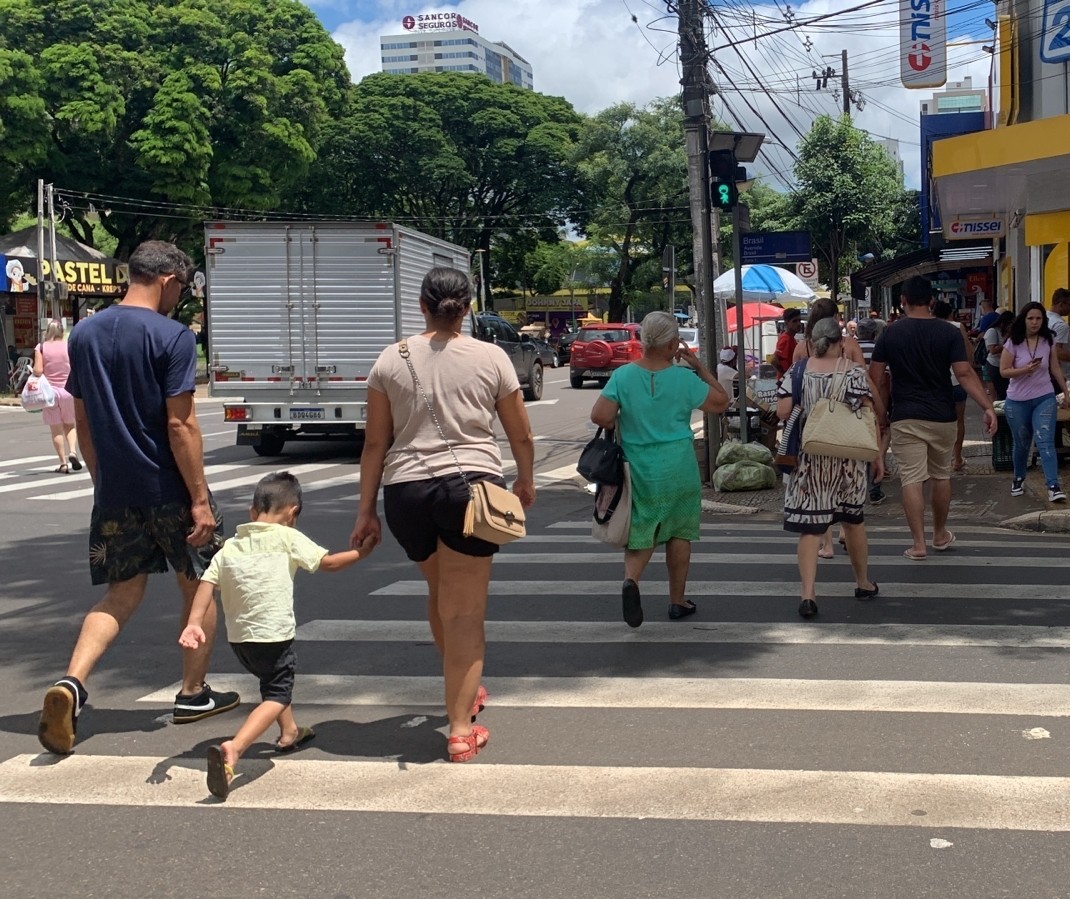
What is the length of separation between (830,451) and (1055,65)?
12525 millimetres

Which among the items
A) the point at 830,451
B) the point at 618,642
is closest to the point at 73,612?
the point at 618,642

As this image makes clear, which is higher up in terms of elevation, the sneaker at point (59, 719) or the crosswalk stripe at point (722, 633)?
the sneaker at point (59, 719)

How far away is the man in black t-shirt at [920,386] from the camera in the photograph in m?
7.98

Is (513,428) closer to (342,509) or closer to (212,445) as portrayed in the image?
(342,509)

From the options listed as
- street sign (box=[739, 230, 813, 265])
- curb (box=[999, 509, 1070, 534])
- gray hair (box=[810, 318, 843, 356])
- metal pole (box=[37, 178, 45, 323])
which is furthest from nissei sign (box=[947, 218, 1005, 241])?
metal pole (box=[37, 178, 45, 323])

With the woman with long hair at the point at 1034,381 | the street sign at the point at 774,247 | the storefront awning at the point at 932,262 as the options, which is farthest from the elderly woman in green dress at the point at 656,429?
the storefront awning at the point at 932,262

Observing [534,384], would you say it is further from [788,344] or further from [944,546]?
[944,546]

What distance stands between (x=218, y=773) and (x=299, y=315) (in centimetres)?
1236

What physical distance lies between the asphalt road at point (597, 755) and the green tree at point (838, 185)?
30.4 metres

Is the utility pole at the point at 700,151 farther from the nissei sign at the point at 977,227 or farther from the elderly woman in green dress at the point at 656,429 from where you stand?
the nissei sign at the point at 977,227

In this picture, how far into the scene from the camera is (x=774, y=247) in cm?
1420

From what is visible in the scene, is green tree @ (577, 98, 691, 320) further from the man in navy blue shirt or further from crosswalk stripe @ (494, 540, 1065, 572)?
the man in navy blue shirt

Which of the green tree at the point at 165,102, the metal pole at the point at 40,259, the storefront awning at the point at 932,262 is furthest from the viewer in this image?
the green tree at the point at 165,102

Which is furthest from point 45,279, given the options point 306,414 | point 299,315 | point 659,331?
point 659,331
